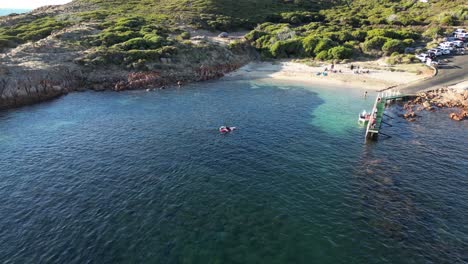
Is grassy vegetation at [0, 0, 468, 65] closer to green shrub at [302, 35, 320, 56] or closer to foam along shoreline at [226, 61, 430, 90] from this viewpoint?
green shrub at [302, 35, 320, 56]

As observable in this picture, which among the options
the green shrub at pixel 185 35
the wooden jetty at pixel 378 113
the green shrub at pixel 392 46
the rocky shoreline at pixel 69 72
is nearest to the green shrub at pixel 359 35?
the green shrub at pixel 392 46

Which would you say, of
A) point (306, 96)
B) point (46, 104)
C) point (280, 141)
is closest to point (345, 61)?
point (306, 96)

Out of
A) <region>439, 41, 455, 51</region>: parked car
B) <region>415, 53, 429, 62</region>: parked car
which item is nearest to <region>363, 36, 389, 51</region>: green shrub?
<region>415, 53, 429, 62</region>: parked car

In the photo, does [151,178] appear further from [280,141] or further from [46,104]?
[46,104]

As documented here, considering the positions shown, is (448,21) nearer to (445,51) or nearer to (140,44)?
(445,51)

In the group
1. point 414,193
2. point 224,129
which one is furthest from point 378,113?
point 224,129

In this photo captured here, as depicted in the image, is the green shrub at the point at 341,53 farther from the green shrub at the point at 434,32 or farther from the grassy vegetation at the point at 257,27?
the green shrub at the point at 434,32

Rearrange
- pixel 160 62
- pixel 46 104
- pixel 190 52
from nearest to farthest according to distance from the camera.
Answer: pixel 46 104, pixel 160 62, pixel 190 52
